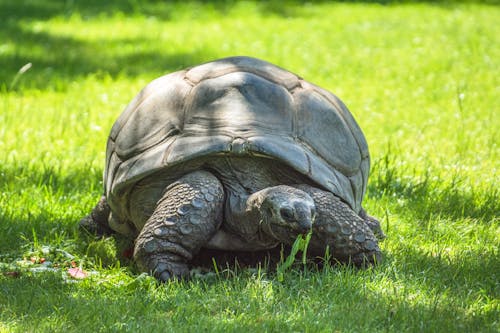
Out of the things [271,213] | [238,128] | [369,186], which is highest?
[238,128]

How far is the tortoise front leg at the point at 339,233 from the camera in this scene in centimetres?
356

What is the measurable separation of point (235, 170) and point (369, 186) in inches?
62.6

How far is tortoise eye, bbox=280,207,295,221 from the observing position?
11.0ft

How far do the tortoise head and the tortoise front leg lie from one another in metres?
0.11

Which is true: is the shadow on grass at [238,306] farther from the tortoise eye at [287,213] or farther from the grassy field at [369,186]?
the tortoise eye at [287,213]

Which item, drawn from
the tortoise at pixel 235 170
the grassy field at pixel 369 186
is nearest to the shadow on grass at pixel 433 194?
the grassy field at pixel 369 186

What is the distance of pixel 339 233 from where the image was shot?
357 cm

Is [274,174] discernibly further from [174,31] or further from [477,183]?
[174,31]

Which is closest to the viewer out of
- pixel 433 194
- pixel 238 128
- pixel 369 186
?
pixel 238 128

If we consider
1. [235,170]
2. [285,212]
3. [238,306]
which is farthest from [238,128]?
[238,306]

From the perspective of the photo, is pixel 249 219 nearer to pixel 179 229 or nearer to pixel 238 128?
pixel 179 229

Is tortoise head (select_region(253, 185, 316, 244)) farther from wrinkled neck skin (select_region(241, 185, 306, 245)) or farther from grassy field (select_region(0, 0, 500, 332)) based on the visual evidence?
grassy field (select_region(0, 0, 500, 332))

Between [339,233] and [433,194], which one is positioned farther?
[433,194]

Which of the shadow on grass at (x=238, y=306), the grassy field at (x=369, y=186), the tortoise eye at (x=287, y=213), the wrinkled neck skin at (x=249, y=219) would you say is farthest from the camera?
the wrinkled neck skin at (x=249, y=219)
